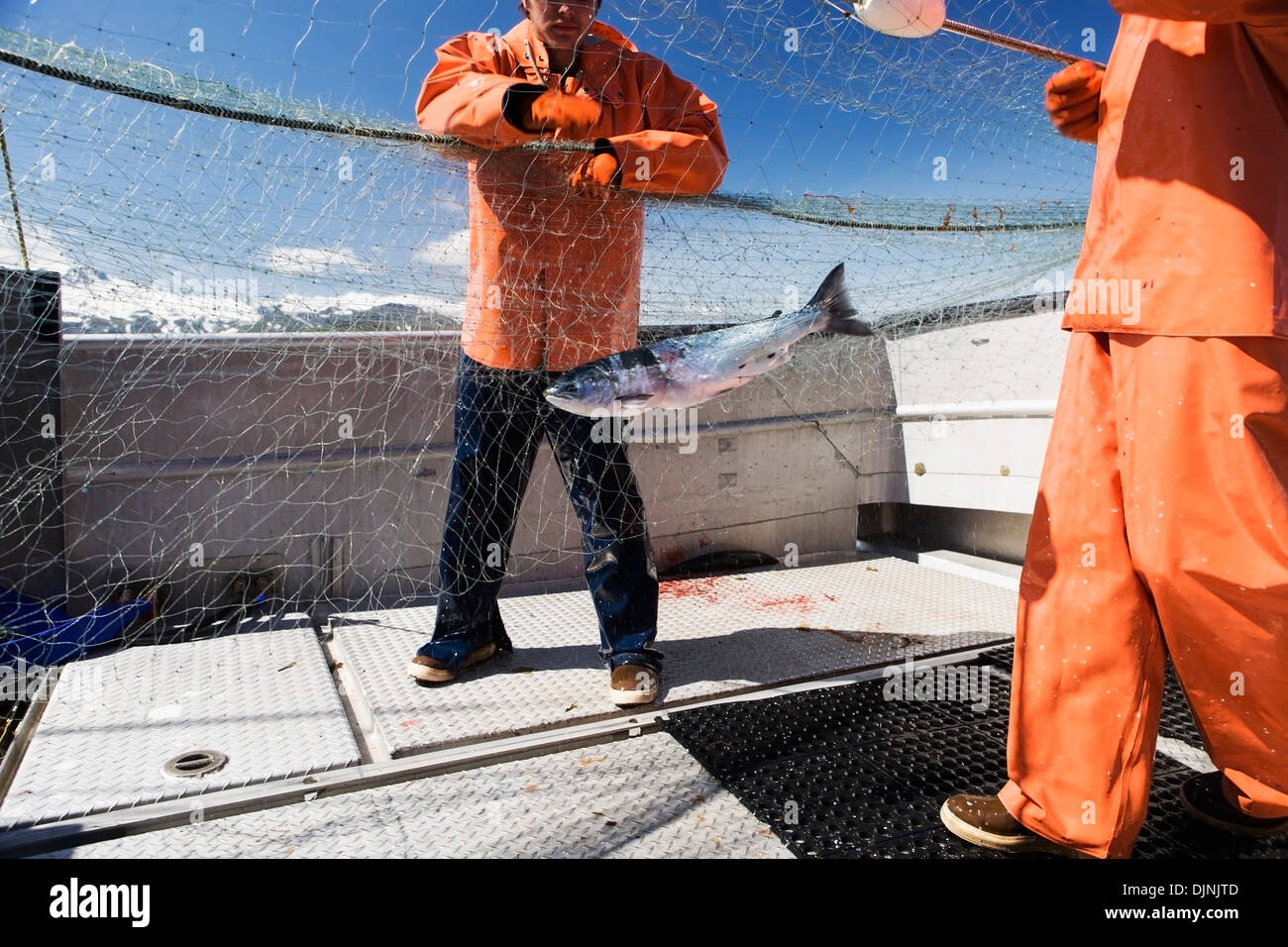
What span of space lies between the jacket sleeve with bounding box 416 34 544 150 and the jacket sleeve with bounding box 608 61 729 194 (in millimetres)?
301

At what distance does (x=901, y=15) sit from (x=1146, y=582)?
1.71 m

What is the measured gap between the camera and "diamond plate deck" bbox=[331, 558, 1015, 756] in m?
2.65

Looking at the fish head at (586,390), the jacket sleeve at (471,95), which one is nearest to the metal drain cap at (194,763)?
the fish head at (586,390)

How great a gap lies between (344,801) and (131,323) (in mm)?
1704

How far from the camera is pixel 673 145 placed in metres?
2.38

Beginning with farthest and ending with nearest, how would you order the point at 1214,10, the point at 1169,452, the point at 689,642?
the point at 689,642, the point at 1169,452, the point at 1214,10

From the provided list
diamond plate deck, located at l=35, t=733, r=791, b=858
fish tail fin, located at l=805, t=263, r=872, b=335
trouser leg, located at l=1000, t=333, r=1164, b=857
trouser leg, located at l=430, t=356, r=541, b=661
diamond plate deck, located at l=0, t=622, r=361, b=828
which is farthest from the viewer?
trouser leg, located at l=430, t=356, r=541, b=661

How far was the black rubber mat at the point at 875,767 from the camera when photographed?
1948 millimetres

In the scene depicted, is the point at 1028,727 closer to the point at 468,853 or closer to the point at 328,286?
the point at 468,853

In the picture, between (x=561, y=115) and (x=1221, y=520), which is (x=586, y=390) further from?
(x=1221, y=520)

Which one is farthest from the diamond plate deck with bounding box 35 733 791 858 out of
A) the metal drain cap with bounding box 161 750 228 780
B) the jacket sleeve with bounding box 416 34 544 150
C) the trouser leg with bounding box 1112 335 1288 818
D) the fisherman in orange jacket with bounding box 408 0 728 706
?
the jacket sleeve with bounding box 416 34 544 150

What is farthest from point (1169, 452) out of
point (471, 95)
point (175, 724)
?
point (175, 724)

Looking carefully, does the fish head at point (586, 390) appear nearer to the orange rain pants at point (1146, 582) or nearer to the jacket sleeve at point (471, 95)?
the jacket sleeve at point (471, 95)

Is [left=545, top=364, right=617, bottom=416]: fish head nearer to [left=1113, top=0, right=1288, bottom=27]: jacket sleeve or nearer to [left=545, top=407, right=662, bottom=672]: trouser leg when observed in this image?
[left=545, top=407, right=662, bottom=672]: trouser leg
